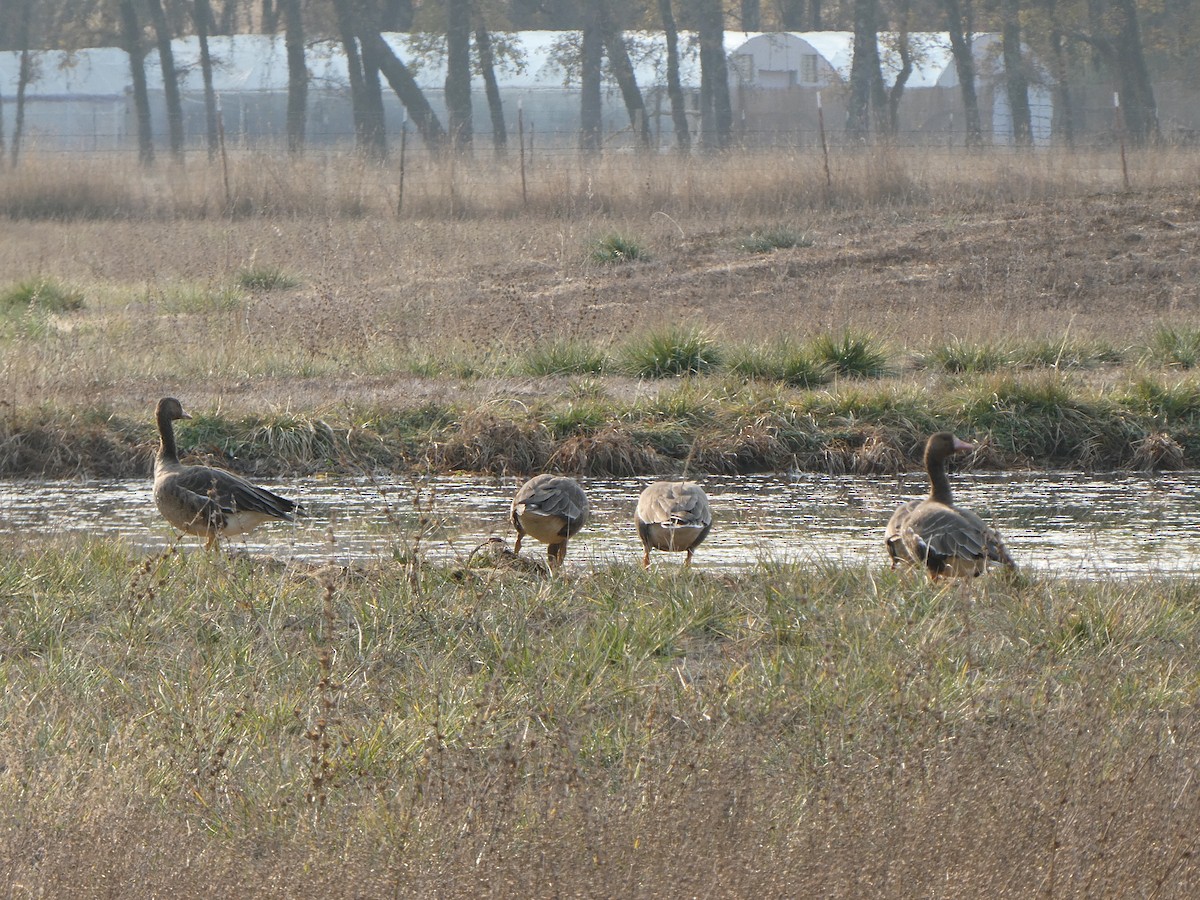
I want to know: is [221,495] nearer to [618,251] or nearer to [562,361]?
[562,361]

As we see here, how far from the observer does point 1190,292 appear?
59.1 ft

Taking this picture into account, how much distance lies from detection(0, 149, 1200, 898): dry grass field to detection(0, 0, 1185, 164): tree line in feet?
62.0

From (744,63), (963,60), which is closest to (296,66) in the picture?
(744,63)

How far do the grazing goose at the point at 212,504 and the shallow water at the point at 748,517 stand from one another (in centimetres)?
44

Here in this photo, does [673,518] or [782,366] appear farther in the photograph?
[782,366]

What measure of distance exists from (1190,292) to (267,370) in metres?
11.3

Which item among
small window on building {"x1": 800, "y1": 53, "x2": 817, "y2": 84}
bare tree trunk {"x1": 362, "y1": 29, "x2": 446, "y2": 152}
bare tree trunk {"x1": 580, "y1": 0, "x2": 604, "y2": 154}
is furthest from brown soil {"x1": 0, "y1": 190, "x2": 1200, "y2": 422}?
small window on building {"x1": 800, "y1": 53, "x2": 817, "y2": 84}

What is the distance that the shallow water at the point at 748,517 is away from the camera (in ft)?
27.6

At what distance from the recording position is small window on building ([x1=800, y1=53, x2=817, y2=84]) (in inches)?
1802

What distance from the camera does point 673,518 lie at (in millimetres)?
7488

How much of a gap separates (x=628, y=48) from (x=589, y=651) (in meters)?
39.4

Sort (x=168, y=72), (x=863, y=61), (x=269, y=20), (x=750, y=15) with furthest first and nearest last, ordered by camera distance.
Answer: (x=750, y=15) < (x=269, y=20) < (x=168, y=72) < (x=863, y=61)

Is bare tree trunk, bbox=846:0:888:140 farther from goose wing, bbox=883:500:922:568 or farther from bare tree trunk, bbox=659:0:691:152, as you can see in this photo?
goose wing, bbox=883:500:922:568

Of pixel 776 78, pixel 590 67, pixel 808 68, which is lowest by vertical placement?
pixel 590 67
